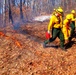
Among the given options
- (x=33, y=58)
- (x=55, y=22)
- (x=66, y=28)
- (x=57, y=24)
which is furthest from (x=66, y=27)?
(x=33, y=58)

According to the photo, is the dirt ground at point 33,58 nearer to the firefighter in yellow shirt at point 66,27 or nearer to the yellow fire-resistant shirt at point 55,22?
the firefighter in yellow shirt at point 66,27

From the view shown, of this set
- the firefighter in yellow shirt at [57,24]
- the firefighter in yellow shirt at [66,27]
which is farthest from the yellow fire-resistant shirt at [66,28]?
the firefighter in yellow shirt at [57,24]

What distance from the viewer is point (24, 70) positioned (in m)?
8.70

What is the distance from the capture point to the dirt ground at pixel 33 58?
8.73 meters

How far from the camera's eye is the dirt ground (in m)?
8.73

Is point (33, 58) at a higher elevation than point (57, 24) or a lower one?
lower

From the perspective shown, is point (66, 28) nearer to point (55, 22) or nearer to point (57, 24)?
point (57, 24)

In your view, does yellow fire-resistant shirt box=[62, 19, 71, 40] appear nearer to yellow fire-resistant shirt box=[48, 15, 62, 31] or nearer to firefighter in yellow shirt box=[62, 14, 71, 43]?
firefighter in yellow shirt box=[62, 14, 71, 43]

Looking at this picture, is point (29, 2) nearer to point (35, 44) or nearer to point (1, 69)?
point (35, 44)

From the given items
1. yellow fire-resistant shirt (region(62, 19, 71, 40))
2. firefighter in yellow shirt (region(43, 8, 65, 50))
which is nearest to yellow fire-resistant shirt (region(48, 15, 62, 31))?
firefighter in yellow shirt (region(43, 8, 65, 50))

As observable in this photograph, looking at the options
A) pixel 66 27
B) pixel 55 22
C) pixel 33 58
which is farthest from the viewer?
pixel 66 27

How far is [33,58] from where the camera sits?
961cm

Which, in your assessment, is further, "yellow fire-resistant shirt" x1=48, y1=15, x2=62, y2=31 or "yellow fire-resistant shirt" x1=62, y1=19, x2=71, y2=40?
"yellow fire-resistant shirt" x1=62, y1=19, x2=71, y2=40

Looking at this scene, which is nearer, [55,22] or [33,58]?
[33,58]
